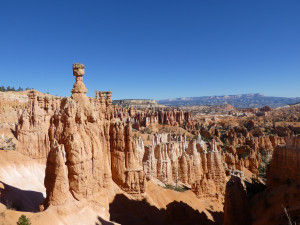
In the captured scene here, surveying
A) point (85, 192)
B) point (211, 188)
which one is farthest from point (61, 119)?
point (211, 188)

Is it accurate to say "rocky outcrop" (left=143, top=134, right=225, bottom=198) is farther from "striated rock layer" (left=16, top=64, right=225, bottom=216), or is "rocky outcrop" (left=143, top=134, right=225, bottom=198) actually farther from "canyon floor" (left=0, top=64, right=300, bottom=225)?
"canyon floor" (left=0, top=64, right=300, bottom=225)

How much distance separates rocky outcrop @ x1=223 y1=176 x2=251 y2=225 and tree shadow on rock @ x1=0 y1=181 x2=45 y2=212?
14136mm

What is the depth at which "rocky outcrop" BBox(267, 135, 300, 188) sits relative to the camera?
19.2m

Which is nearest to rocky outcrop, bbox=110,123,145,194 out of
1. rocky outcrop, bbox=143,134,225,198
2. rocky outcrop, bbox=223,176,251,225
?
rocky outcrop, bbox=143,134,225,198

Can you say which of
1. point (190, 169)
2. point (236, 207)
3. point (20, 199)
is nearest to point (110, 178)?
point (20, 199)

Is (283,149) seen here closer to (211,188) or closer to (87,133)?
(211,188)

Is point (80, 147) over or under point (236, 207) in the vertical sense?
over

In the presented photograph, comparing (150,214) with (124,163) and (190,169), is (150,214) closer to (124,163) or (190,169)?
(124,163)

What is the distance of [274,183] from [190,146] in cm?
1550

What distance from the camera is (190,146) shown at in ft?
117

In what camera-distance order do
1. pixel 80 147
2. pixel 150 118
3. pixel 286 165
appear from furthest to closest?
1. pixel 150 118
2. pixel 286 165
3. pixel 80 147

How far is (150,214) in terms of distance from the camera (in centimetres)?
2166

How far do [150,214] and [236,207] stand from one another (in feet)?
24.7

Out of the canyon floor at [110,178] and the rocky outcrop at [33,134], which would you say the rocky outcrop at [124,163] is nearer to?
the canyon floor at [110,178]
